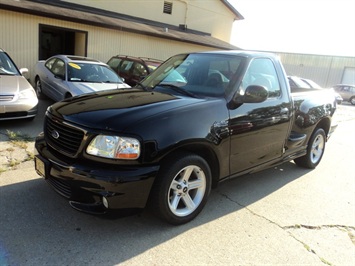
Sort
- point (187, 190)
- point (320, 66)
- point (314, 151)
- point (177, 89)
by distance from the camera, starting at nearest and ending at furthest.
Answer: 1. point (187, 190)
2. point (177, 89)
3. point (314, 151)
4. point (320, 66)

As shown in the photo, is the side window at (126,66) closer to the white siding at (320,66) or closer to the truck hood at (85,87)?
the truck hood at (85,87)

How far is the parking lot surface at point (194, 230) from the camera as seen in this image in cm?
273

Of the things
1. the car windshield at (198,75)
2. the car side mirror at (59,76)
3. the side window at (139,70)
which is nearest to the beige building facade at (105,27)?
the side window at (139,70)

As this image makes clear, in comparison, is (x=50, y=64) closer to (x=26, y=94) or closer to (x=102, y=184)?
(x=26, y=94)

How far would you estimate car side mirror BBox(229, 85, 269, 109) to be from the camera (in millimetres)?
3553

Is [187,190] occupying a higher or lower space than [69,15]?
lower

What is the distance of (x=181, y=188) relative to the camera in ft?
10.4

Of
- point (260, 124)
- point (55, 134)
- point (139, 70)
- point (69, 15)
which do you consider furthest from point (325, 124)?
point (69, 15)

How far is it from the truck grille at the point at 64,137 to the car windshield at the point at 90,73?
4953 mm

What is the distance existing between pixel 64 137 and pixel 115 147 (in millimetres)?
612

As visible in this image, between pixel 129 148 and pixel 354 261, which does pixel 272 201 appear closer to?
pixel 354 261

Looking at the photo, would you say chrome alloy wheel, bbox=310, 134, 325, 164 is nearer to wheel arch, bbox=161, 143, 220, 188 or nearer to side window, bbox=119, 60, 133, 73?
wheel arch, bbox=161, 143, 220, 188

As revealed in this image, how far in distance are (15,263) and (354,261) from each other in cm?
311

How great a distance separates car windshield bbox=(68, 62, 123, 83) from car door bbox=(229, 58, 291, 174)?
5122 mm
